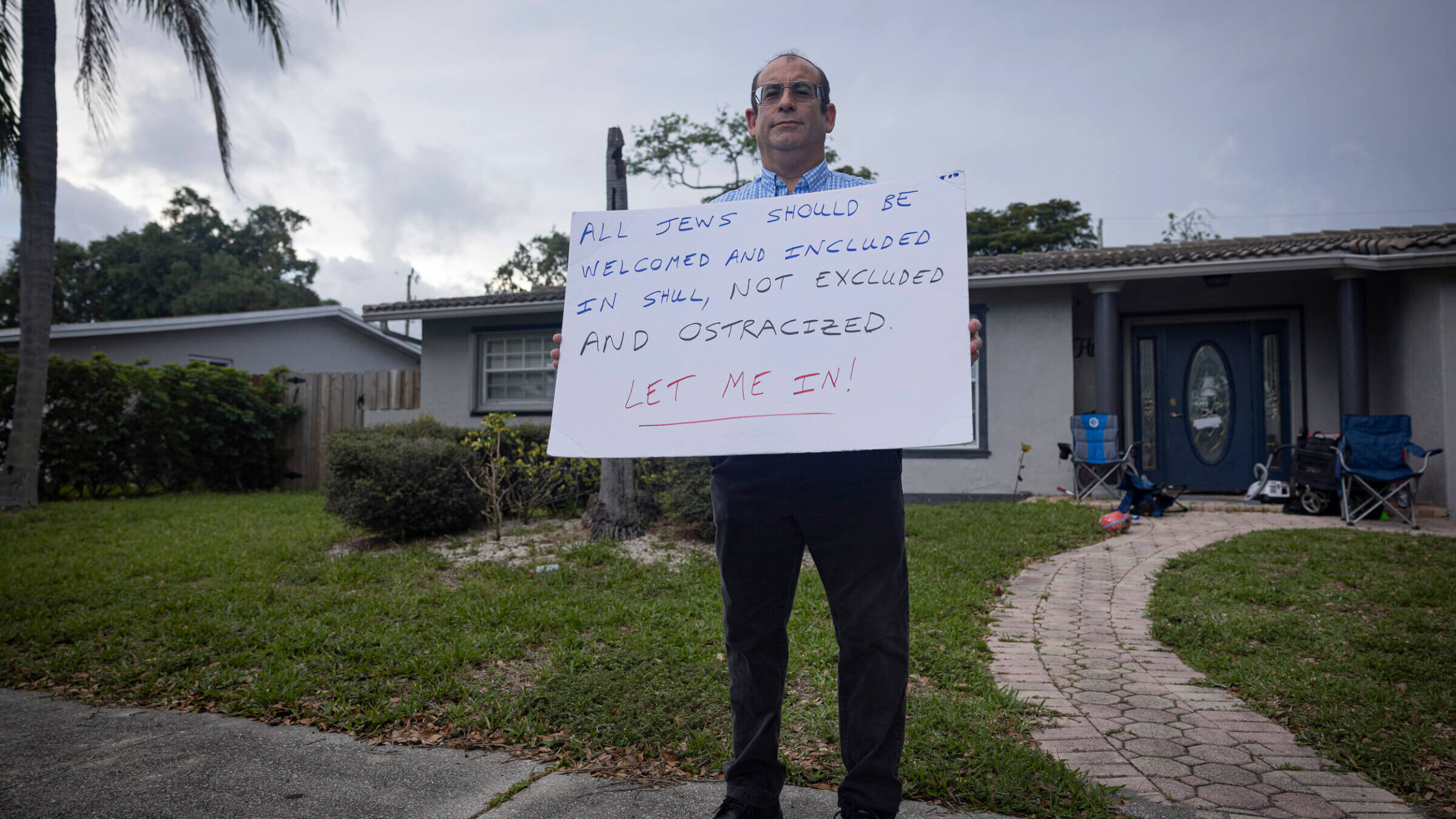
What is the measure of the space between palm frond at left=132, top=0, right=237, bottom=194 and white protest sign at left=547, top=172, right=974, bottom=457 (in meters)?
9.65

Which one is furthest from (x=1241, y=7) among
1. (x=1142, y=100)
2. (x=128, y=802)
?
(x=128, y=802)

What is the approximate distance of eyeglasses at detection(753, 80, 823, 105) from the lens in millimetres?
1977

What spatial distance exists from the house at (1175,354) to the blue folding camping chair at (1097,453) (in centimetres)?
56

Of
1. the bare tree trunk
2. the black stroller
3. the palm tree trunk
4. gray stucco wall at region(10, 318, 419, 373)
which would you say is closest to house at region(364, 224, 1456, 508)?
the black stroller

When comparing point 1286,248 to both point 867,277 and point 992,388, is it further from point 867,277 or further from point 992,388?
point 867,277

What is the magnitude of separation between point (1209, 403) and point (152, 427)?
14407 millimetres

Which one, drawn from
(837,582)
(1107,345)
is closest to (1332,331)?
(1107,345)

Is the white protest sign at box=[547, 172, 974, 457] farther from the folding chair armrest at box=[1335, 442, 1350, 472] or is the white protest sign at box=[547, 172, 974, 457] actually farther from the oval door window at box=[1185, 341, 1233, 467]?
the oval door window at box=[1185, 341, 1233, 467]

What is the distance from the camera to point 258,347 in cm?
1756

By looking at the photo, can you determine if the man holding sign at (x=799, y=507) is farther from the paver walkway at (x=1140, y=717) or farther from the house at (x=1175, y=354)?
the house at (x=1175, y=354)

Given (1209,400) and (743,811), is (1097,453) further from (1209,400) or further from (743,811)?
(743,811)

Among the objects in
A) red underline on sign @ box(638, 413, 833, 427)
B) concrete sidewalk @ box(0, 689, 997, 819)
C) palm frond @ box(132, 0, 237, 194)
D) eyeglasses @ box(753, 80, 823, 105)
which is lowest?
concrete sidewalk @ box(0, 689, 997, 819)

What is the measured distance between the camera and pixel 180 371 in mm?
11219

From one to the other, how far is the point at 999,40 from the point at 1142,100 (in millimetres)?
5848
